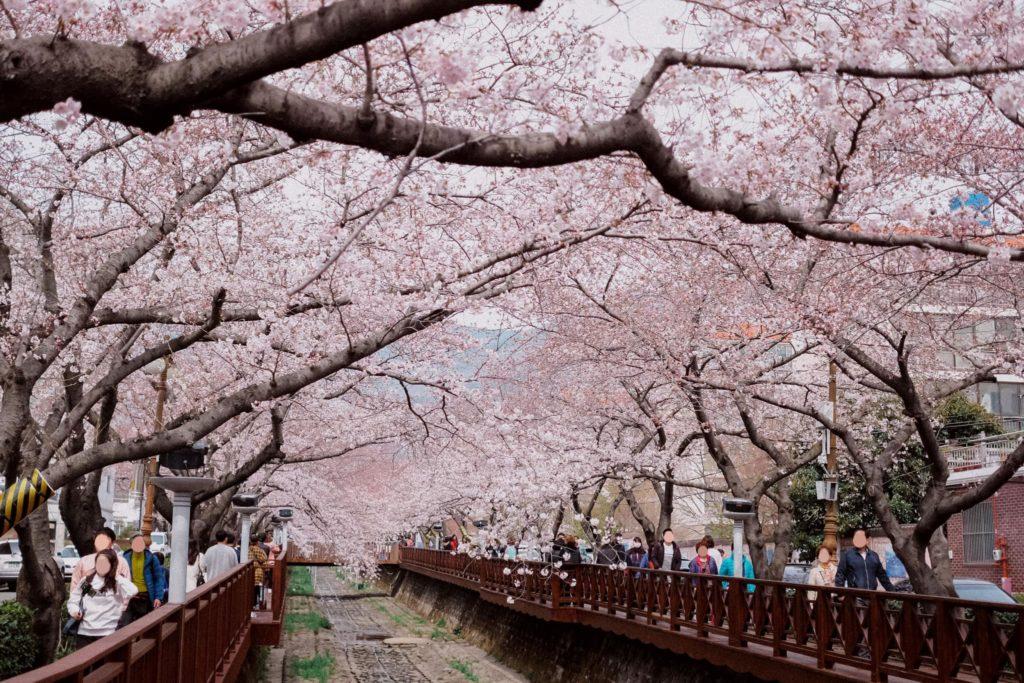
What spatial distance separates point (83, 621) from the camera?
962 cm

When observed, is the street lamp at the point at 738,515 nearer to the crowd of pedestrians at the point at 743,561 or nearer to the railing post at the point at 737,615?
A: the crowd of pedestrians at the point at 743,561

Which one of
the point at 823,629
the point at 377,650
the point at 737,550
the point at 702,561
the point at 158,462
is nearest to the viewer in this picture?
the point at 823,629

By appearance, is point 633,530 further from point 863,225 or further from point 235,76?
point 235,76

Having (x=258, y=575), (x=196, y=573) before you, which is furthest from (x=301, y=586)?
(x=196, y=573)

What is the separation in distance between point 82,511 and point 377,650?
43.6 feet

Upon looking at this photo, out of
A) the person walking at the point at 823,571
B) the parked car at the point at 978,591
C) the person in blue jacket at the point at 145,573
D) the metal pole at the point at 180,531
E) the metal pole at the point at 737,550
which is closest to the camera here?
the metal pole at the point at 180,531

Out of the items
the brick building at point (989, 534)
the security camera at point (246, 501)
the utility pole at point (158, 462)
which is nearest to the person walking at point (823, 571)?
the utility pole at point (158, 462)

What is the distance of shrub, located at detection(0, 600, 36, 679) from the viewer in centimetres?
1312

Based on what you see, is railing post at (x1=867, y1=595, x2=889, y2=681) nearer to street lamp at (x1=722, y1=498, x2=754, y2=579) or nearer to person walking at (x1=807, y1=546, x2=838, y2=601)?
person walking at (x1=807, y1=546, x2=838, y2=601)

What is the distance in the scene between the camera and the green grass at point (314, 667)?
2347 cm

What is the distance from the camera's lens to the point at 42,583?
13992mm

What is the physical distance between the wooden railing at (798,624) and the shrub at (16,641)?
8779 mm

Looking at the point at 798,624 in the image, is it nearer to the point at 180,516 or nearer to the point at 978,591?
the point at 180,516

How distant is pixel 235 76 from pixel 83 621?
681 cm
